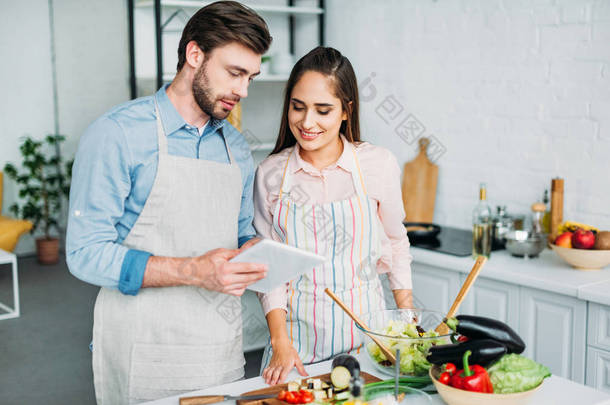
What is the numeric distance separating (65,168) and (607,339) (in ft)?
20.1

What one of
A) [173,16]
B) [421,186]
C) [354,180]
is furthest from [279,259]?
[173,16]

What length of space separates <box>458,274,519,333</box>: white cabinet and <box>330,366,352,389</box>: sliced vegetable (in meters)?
1.53

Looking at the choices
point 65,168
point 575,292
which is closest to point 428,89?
point 575,292

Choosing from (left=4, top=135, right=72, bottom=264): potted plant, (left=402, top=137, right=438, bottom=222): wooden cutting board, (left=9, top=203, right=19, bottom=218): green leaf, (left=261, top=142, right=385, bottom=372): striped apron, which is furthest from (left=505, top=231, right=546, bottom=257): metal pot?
(left=9, top=203, right=19, bottom=218): green leaf

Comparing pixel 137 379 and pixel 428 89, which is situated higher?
pixel 428 89

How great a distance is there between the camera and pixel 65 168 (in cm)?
712

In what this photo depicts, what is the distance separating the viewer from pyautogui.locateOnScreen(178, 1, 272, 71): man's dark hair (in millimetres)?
1712

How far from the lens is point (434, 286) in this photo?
3.17 m

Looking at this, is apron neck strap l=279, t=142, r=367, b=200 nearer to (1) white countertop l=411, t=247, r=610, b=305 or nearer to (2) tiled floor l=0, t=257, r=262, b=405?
(1) white countertop l=411, t=247, r=610, b=305

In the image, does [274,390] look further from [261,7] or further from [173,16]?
[261,7]

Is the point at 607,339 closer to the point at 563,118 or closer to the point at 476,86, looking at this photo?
the point at 563,118

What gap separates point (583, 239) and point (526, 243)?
0.99 ft

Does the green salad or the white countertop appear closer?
the green salad

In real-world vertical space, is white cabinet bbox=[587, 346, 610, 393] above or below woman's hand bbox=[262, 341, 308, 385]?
below
